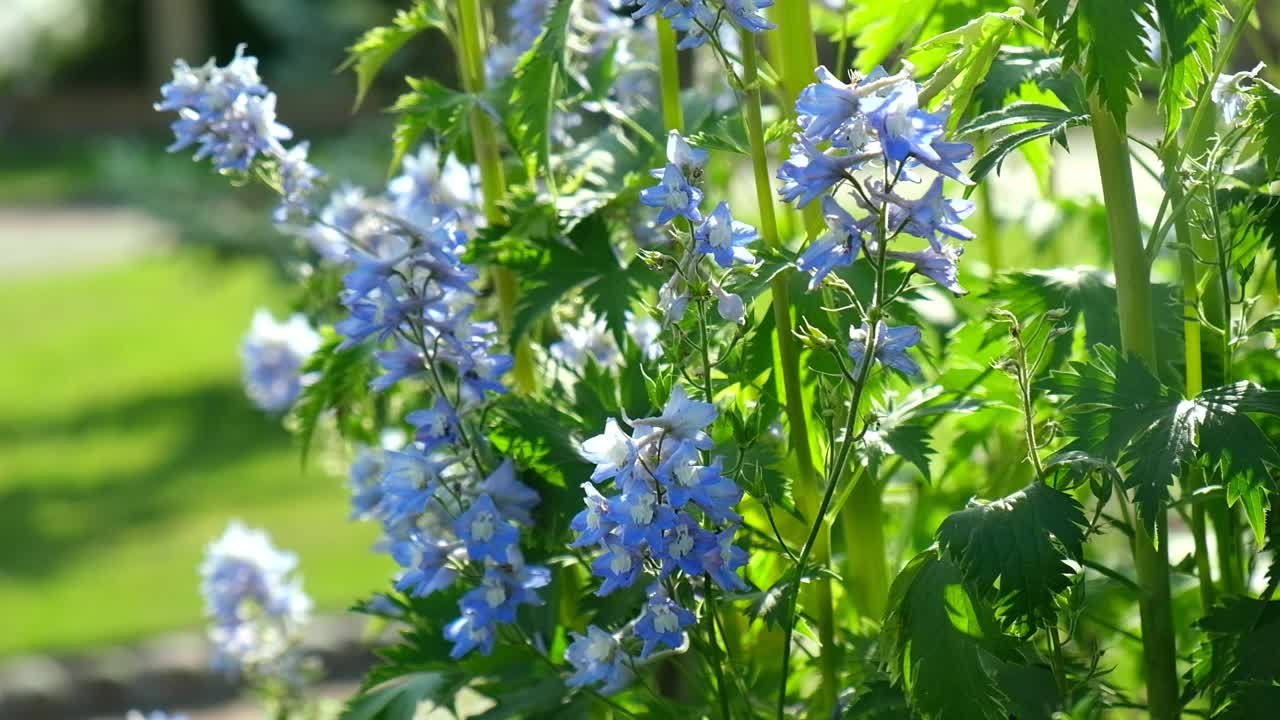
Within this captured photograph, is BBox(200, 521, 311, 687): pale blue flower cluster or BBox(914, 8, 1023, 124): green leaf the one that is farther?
BBox(200, 521, 311, 687): pale blue flower cluster

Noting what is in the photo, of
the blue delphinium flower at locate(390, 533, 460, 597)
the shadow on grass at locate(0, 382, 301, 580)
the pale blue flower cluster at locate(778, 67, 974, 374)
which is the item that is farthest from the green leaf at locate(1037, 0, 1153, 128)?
the shadow on grass at locate(0, 382, 301, 580)

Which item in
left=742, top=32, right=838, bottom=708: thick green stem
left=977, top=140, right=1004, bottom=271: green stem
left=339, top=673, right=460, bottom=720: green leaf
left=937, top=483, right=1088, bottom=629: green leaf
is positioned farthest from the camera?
left=977, top=140, right=1004, bottom=271: green stem

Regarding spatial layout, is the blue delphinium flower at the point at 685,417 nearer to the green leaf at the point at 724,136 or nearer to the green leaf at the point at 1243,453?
the green leaf at the point at 724,136

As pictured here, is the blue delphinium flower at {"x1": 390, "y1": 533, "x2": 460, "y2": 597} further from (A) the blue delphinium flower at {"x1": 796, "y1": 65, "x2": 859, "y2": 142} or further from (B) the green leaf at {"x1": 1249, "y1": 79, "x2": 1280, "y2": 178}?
(B) the green leaf at {"x1": 1249, "y1": 79, "x2": 1280, "y2": 178}

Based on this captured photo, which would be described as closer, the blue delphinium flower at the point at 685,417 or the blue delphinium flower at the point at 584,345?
the blue delphinium flower at the point at 685,417

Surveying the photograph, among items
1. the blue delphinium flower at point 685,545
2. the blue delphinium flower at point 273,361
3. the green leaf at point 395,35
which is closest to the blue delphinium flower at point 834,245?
the blue delphinium flower at point 685,545
